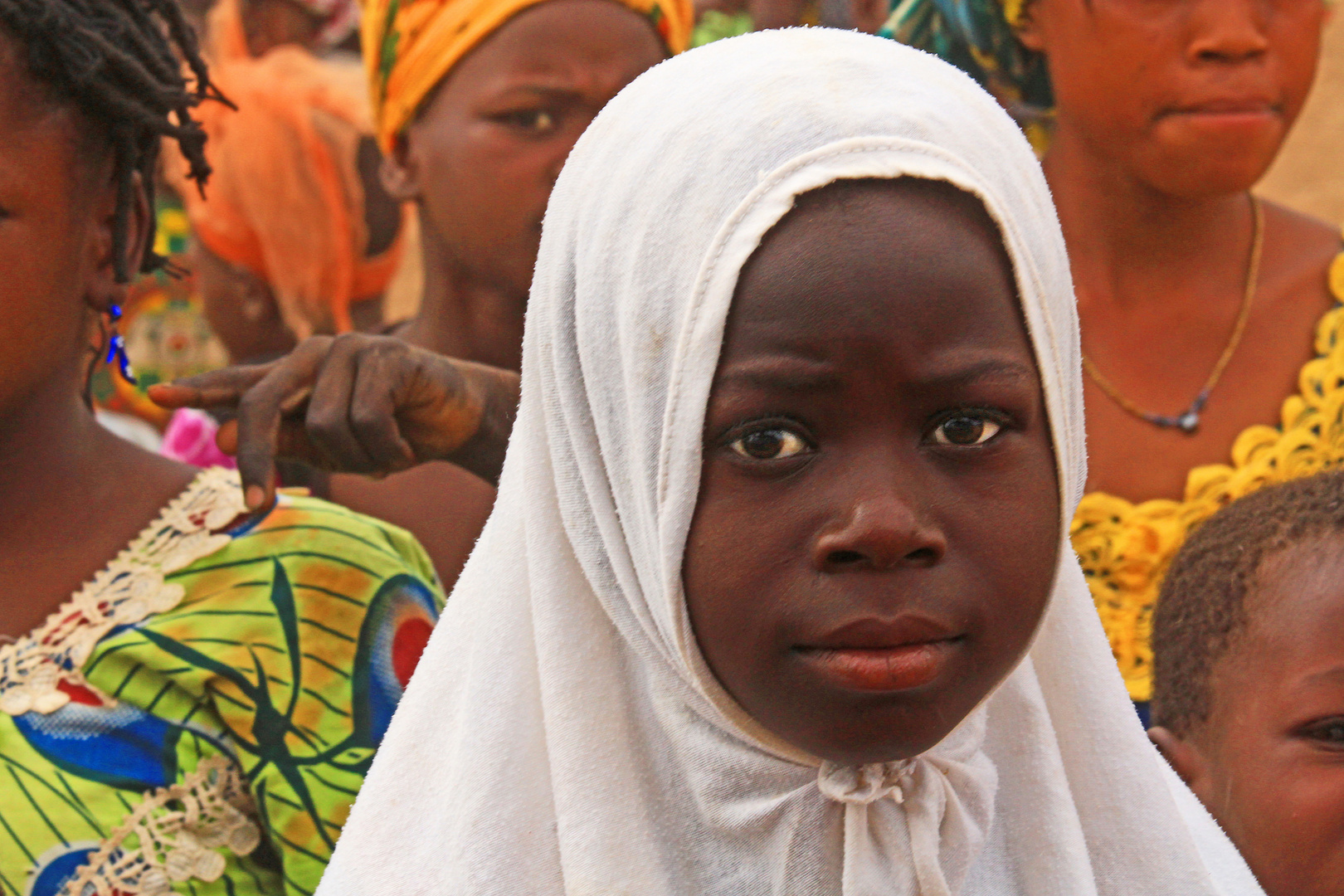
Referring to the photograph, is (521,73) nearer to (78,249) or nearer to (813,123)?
(78,249)

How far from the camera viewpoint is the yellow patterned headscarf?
3.35 meters

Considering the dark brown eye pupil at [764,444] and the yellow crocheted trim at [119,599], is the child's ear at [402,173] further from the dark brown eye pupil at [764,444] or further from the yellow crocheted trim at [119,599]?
the dark brown eye pupil at [764,444]

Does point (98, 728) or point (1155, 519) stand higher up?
point (1155, 519)

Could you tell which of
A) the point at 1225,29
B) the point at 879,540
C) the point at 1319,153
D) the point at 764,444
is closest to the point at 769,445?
the point at 764,444

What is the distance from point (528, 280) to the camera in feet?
10.8

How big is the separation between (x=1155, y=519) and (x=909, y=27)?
1121 millimetres

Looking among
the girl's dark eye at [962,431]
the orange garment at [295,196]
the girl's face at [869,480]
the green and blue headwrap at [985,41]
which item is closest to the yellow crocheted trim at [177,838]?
the girl's face at [869,480]

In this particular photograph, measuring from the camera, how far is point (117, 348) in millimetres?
2549

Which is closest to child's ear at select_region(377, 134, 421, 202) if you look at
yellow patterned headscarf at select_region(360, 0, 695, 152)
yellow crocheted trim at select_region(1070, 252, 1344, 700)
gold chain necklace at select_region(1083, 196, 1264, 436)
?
yellow patterned headscarf at select_region(360, 0, 695, 152)

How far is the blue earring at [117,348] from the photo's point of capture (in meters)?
2.51

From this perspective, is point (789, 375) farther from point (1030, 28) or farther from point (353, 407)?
point (1030, 28)

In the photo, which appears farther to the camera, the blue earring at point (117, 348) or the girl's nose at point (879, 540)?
the blue earring at point (117, 348)

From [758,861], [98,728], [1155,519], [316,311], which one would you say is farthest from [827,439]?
[316,311]

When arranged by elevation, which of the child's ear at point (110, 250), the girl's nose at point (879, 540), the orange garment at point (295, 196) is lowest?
the girl's nose at point (879, 540)
